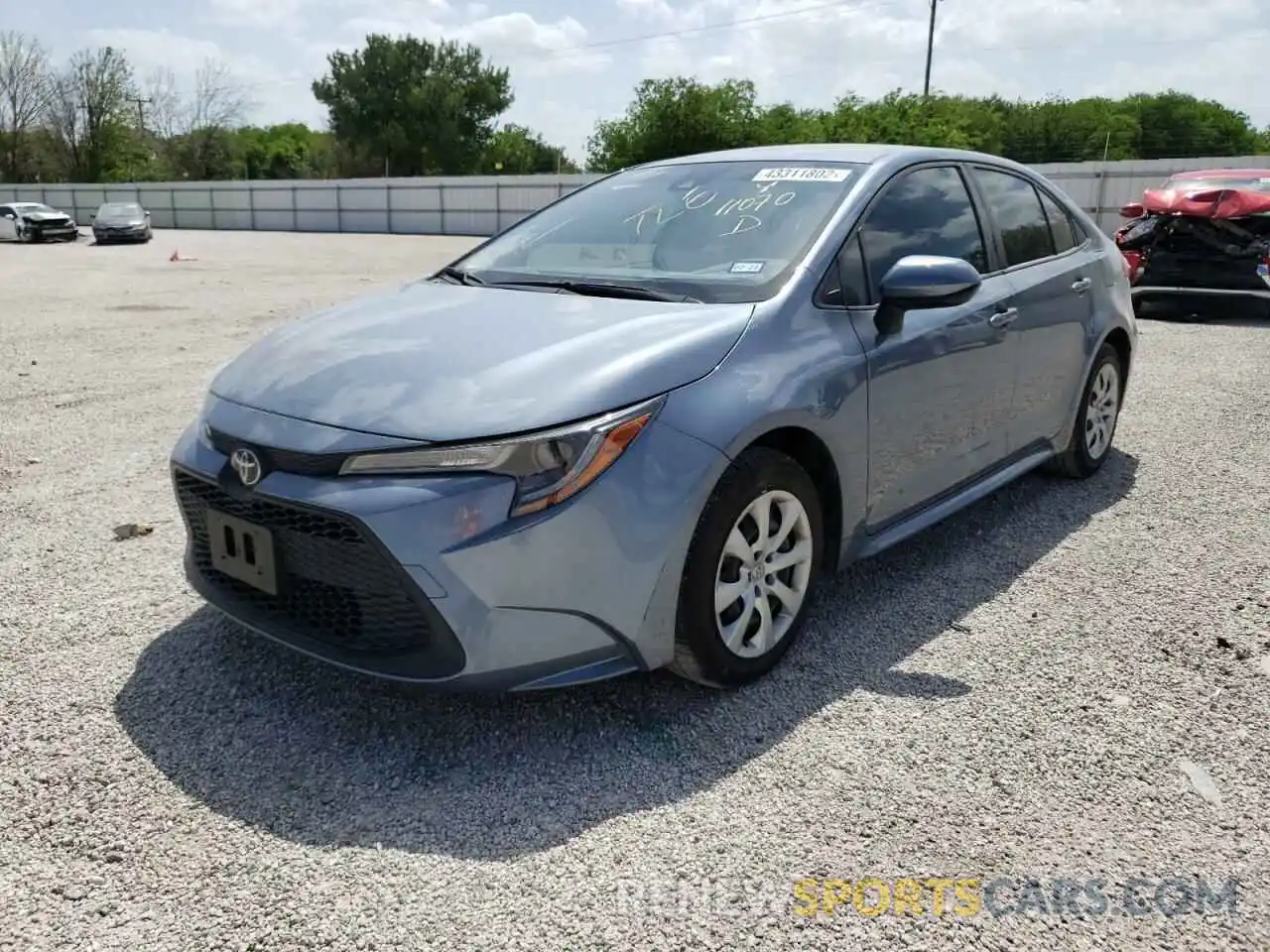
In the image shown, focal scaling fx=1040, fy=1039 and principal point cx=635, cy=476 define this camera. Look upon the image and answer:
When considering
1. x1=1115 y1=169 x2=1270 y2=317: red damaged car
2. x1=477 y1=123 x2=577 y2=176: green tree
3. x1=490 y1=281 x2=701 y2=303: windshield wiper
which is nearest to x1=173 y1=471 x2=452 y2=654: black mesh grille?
x1=490 y1=281 x2=701 y2=303: windshield wiper

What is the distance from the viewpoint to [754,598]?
2938mm

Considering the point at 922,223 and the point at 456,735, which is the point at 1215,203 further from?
the point at 456,735

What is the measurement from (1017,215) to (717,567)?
2498 mm

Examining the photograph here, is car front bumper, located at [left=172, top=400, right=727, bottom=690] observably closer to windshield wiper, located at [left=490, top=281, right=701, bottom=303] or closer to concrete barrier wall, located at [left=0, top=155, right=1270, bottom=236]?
windshield wiper, located at [left=490, top=281, right=701, bottom=303]

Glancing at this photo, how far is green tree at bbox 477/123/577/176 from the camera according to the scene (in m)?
67.9

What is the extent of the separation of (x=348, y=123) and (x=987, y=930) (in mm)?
69358

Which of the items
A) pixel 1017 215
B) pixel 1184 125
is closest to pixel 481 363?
pixel 1017 215

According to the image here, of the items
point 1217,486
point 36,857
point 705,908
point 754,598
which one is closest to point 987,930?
point 705,908

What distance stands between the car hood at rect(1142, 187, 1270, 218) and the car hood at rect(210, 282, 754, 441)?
32.0 feet

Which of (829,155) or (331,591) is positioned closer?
(331,591)

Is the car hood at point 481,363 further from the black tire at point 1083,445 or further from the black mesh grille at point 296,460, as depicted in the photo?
the black tire at point 1083,445

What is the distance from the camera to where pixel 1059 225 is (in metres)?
4.68

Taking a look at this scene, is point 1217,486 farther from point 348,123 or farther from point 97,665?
point 348,123

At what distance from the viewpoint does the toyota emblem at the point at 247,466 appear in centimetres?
262
